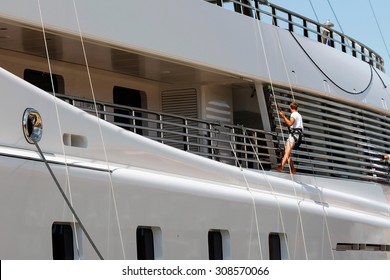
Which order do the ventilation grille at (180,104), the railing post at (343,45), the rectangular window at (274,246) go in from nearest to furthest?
1. the rectangular window at (274,246)
2. the ventilation grille at (180,104)
3. the railing post at (343,45)

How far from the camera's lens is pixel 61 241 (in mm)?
8898

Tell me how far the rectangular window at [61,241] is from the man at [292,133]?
5433mm

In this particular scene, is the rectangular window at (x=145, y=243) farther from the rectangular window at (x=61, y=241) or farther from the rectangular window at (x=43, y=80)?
the rectangular window at (x=43, y=80)

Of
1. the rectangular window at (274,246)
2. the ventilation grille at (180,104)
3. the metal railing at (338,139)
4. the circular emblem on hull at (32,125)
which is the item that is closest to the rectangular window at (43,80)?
the ventilation grille at (180,104)

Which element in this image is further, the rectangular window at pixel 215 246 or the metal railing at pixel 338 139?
the metal railing at pixel 338 139

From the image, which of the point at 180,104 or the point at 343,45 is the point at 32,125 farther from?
the point at 343,45

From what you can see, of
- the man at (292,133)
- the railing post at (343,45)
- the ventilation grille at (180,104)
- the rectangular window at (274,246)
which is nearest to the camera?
the rectangular window at (274,246)

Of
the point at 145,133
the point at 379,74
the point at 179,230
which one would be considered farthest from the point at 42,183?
the point at 379,74

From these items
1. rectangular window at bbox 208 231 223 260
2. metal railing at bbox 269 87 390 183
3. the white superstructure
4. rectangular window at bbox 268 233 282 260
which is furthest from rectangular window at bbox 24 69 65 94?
metal railing at bbox 269 87 390 183

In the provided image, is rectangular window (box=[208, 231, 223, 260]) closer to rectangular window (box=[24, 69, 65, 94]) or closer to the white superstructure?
the white superstructure

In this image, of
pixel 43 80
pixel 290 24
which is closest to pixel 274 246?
pixel 43 80

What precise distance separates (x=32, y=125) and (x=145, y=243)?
1.77m

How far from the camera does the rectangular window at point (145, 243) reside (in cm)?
993

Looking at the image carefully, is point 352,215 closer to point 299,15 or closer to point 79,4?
point 299,15
